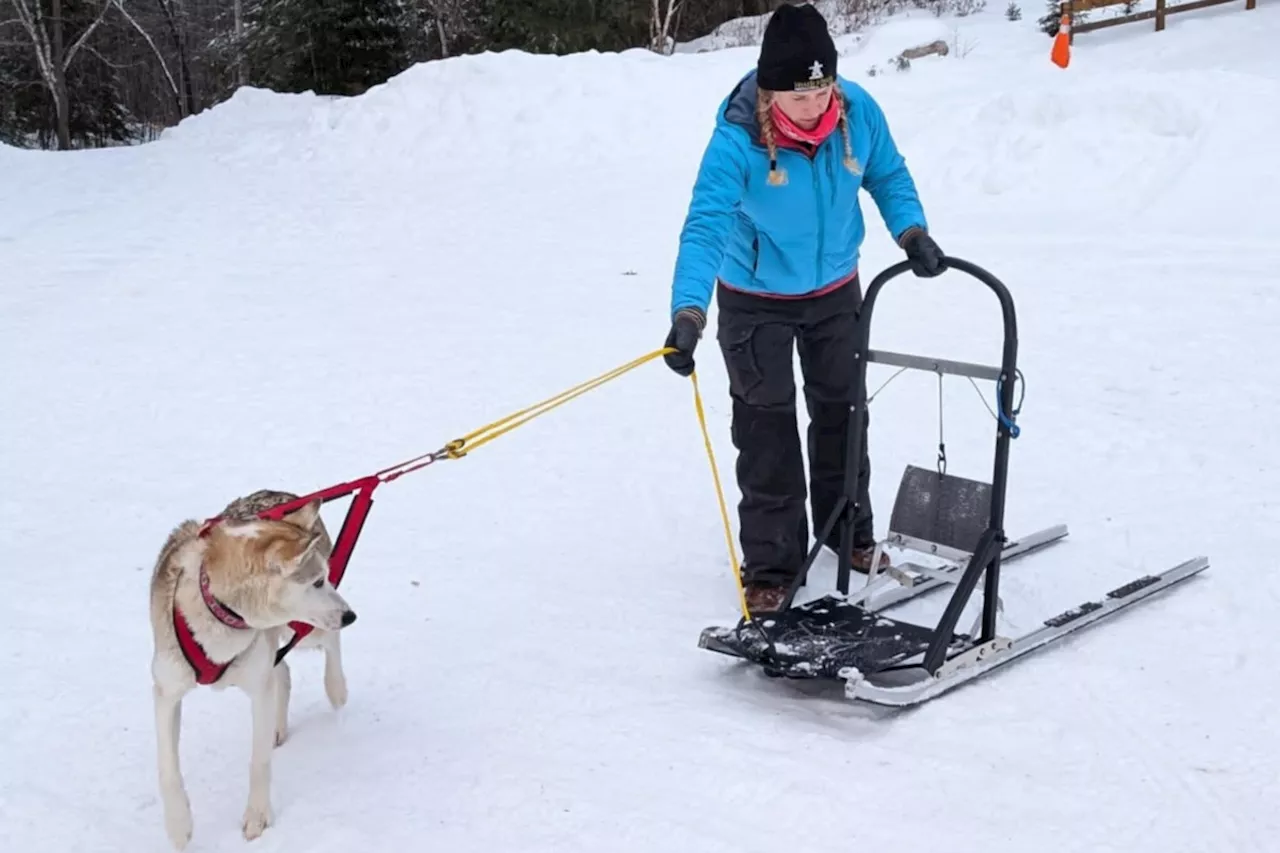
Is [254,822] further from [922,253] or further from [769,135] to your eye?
[922,253]

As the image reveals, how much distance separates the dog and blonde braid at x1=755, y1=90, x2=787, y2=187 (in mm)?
1798

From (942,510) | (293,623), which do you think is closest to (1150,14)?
(942,510)

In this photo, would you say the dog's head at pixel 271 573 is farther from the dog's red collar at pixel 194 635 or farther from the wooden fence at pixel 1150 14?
the wooden fence at pixel 1150 14

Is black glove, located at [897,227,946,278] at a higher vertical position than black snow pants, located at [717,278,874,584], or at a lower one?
higher

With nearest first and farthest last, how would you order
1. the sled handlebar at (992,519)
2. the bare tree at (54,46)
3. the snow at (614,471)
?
the snow at (614,471) < the sled handlebar at (992,519) < the bare tree at (54,46)

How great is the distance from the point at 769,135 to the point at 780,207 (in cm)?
25

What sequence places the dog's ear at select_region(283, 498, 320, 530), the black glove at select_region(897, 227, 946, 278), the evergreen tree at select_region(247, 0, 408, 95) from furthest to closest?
the evergreen tree at select_region(247, 0, 408, 95) → the black glove at select_region(897, 227, 946, 278) → the dog's ear at select_region(283, 498, 320, 530)

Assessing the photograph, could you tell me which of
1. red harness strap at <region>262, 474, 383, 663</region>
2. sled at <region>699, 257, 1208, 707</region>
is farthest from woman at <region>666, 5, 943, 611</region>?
red harness strap at <region>262, 474, 383, 663</region>

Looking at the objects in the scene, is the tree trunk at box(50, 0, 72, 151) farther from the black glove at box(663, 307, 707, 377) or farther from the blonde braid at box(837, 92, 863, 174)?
the black glove at box(663, 307, 707, 377)

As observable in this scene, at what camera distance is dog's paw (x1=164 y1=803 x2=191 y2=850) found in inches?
118

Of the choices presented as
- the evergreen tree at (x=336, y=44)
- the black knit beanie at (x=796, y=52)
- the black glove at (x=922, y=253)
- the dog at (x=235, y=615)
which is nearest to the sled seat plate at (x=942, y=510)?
the black glove at (x=922, y=253)

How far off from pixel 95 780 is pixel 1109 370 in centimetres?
549

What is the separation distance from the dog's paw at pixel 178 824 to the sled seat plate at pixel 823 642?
157 cm

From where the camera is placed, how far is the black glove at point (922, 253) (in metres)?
3.83
